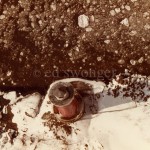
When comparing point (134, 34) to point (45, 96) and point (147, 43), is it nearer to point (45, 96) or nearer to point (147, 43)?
point (147, 43)

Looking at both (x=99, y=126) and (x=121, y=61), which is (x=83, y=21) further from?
(x=99, y=126)

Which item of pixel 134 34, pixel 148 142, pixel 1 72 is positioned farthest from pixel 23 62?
pixel 148 142

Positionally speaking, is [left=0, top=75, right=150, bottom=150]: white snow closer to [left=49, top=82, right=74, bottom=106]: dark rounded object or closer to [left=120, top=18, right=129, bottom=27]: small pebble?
[left=49, top=82, right=74, bottom=106]: dark rounded object

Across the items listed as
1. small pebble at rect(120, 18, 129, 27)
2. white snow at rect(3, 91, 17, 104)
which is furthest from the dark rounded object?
small pebble at rect(120, 18, 129, 27)

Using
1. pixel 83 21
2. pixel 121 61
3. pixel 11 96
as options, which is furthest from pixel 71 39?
pixel 11 96

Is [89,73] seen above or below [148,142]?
above

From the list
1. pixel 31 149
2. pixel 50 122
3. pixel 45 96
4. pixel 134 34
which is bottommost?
pixel 31 149

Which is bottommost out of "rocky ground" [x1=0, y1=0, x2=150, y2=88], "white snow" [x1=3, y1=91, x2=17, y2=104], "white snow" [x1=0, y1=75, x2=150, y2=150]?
"white snow" [x1=0, y1=75, x2=150, y2=150]

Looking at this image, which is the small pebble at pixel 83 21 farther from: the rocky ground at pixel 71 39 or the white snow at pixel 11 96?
the white snow at pixel 11 96
